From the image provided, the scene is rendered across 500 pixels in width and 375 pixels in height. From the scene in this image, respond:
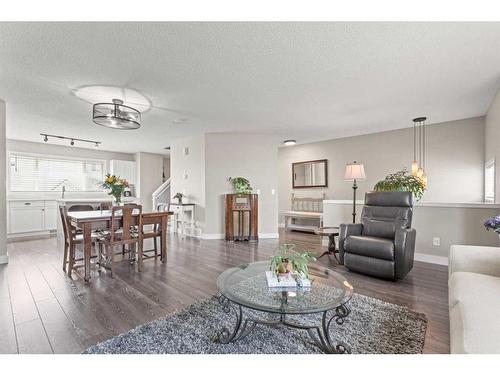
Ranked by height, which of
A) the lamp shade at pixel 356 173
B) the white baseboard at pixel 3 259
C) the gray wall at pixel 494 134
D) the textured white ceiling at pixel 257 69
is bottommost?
the white baseboard at pixel 3 259

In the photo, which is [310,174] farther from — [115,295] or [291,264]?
[115,295]

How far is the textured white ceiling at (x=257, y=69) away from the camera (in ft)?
6.57

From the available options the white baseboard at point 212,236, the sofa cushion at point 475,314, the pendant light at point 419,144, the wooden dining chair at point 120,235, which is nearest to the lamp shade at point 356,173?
the pendant light at point 419,144

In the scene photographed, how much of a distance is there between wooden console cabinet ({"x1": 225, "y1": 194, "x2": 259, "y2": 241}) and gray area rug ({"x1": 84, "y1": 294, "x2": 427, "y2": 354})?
10.3ft

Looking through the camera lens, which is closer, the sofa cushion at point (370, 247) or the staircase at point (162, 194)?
the sofa cushion at point (370, 247)

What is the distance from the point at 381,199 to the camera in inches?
137

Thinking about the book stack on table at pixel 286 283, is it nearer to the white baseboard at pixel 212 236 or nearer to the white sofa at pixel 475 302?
the white sofa at pixel 475 302

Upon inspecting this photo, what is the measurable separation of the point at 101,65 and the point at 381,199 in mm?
3833

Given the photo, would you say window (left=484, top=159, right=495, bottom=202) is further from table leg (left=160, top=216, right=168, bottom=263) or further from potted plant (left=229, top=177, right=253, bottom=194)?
table leg (left=160, top=216, right=168, bottom=263)

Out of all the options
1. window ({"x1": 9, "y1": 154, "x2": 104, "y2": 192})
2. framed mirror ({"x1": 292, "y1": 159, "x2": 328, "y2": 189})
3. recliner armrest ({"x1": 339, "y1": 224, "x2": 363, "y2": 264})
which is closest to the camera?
recliner armrest ({"x1": 339, "y1": 224, "x2": 363, "y2": 264})

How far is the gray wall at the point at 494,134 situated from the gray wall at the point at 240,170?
3772 mm

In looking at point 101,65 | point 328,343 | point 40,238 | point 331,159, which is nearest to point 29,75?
point 101,65

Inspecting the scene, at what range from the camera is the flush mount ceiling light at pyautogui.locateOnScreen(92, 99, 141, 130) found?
3.12m

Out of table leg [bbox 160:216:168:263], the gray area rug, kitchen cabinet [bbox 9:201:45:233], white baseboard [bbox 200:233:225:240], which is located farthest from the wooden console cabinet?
kitchen cabinet [bbox 9:201:45:233]
